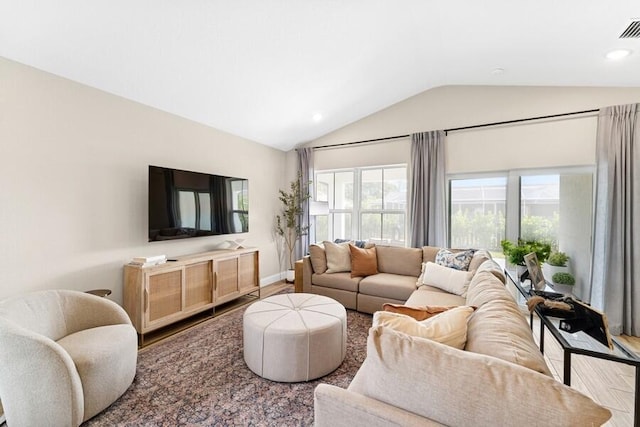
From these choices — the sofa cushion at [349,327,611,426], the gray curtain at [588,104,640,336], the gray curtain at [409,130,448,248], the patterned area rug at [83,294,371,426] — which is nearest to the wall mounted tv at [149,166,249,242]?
the patterned area rug at [83,294,371,426]

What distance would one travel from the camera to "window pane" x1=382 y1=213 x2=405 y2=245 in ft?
14.3

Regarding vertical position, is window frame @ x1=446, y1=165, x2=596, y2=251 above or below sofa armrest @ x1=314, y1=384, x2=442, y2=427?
above

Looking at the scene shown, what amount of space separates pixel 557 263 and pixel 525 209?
731 mm

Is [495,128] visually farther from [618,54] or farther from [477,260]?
[477,260]

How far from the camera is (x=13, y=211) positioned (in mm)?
2172

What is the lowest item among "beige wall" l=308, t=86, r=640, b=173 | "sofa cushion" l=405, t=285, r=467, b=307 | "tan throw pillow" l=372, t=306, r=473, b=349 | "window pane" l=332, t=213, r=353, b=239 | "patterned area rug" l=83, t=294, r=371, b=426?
"patterned area rug" l=83, t=294, r=371, b=426

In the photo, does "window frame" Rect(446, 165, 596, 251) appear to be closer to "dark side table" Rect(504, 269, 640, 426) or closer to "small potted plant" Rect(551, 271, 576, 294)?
"small potted plant" Rect(551, 271, 576, 294)

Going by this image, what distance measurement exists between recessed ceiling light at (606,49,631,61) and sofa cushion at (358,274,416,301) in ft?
9.20

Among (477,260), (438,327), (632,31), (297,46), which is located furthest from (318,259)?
(632,31)

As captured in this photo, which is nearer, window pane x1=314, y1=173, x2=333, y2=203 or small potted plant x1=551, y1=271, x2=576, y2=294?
small potted plant x1=551, y1=271, x2=576, y2=294

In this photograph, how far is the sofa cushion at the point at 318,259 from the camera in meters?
3.79

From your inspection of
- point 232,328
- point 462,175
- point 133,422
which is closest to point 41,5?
point 133,422

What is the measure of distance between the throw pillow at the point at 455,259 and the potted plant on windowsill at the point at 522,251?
1.32 ft

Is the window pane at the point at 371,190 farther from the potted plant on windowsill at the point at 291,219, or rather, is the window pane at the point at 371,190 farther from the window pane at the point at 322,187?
the potted plant on windowsill at the point at 291,219
